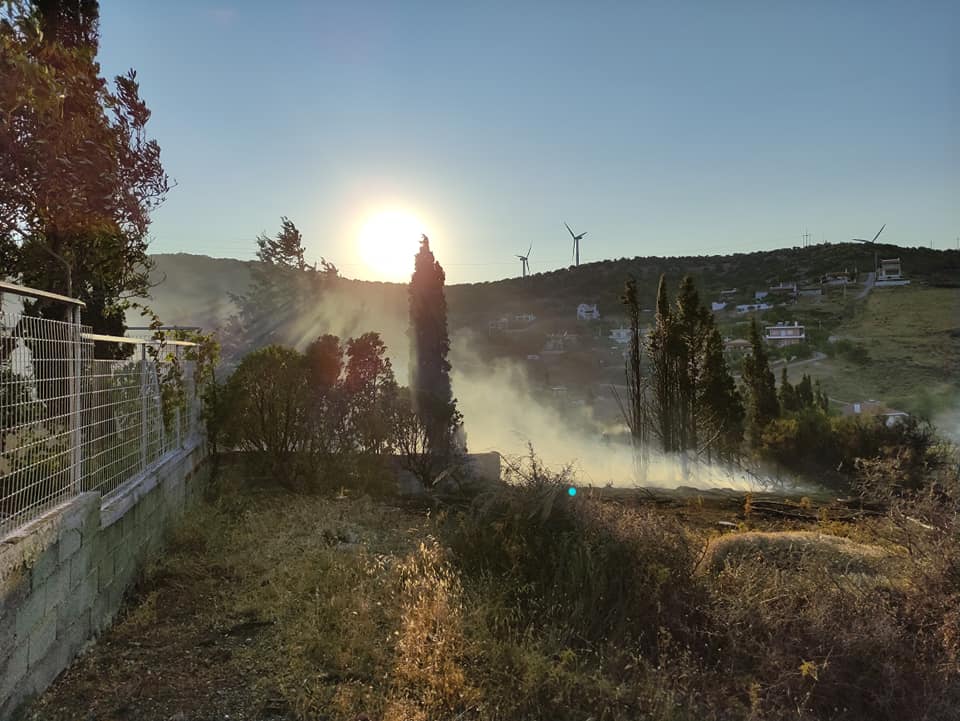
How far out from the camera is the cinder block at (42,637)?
342 centimetres

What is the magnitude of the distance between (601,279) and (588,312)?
30.0ft

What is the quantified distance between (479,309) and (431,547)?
6424 cm

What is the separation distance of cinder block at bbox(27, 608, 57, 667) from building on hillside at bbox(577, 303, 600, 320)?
60158mm

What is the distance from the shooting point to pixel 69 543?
3904 millimetres

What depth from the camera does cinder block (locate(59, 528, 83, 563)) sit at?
3.80m

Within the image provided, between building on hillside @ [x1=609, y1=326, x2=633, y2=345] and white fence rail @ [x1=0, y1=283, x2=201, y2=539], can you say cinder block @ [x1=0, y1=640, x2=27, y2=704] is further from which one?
building on hillside @ [x1=609, y1=326, x2=633, y2=345]

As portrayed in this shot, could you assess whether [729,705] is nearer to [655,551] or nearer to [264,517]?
[655,551]

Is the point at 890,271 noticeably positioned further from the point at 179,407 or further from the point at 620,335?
the point at 179,407

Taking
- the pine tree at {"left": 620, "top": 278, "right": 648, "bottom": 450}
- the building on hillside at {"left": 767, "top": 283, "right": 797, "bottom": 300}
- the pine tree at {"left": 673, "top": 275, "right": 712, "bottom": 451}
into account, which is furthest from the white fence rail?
the building on hillside at {"left": 767, "top": 283, "right": 797, "bottom": 300}

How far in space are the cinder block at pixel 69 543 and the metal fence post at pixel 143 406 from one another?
6.08 ft

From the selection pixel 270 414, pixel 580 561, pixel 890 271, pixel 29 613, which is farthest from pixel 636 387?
pixel 890 271

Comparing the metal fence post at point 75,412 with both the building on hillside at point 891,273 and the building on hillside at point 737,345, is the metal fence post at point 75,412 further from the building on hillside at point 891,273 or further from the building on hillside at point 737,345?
the building on hillside at point 891,273

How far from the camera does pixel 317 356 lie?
33.4 feet

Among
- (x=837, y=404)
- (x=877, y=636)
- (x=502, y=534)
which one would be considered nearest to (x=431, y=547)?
(x=502, y=534)
